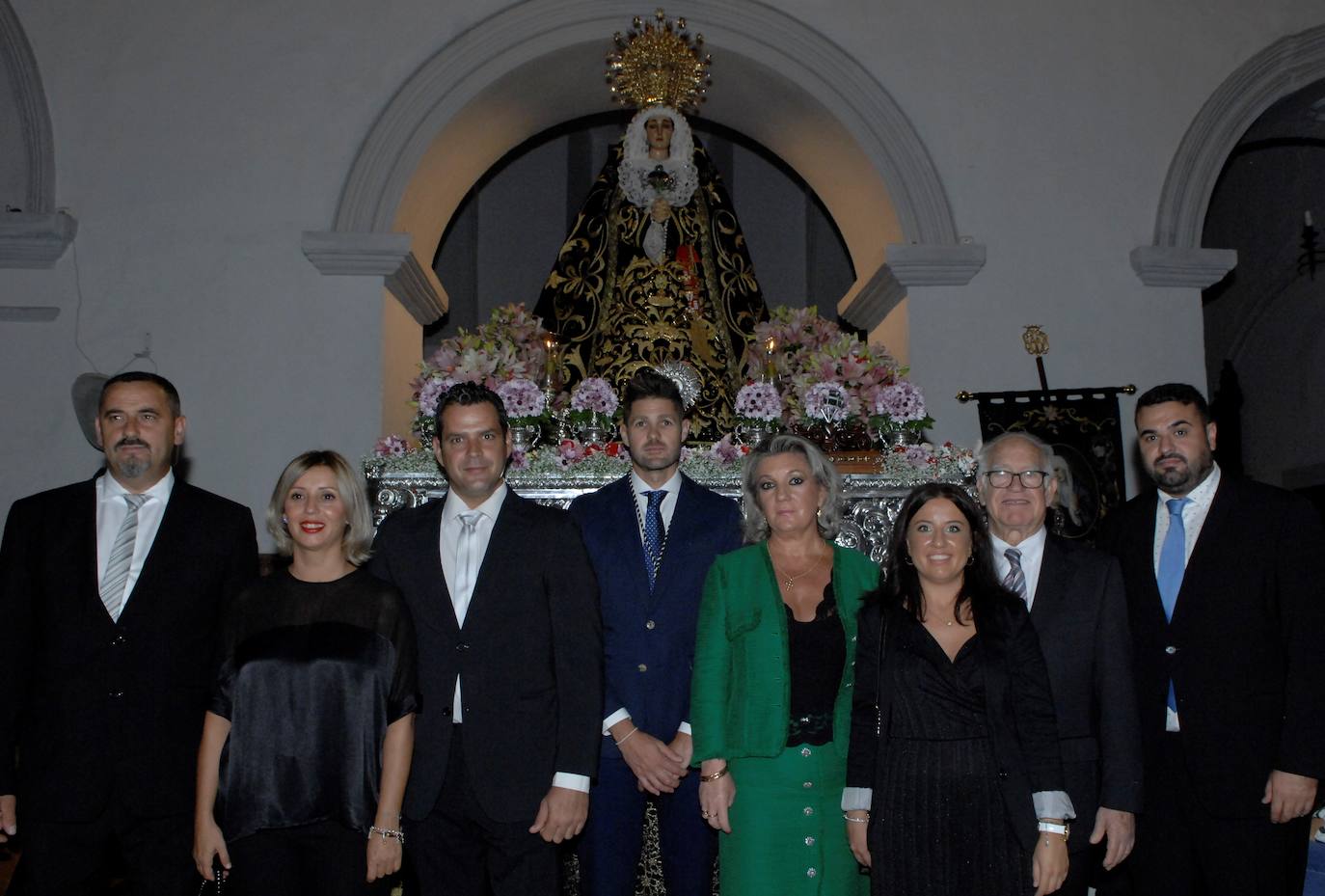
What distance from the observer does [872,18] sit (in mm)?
6594

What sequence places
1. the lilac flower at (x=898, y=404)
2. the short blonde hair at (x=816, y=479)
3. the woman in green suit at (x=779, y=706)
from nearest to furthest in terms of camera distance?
the woman in green suit at (x=779, y=706) < the short blonde hair at (x=816, y=479) < the lilac flower at (x=898, y=404)

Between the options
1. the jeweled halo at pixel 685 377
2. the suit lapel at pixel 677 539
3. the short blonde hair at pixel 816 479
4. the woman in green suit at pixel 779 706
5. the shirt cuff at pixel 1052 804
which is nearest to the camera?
the shirt cuff at pixel 1052 804

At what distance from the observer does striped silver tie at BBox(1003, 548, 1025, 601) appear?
306 cm

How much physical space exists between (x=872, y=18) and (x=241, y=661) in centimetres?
526

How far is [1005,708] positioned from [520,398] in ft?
7.91

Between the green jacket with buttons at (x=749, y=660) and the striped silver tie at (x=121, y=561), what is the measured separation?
5.08 feet

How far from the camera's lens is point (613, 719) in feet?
10.7

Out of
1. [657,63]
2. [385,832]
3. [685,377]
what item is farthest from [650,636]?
[657,63]

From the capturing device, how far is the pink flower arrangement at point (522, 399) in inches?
179

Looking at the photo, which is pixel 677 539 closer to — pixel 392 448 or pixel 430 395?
pixel 430 395

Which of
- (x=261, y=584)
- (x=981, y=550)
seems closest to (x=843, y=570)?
(x=981, y=550)

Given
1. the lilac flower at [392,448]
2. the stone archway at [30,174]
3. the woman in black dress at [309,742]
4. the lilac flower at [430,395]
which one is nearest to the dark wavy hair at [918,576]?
the woman in black dress at [309,742]

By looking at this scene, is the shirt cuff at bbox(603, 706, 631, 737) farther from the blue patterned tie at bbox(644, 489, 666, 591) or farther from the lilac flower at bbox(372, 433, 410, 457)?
the lilac flower at bbox(372, 433, 410, 457)

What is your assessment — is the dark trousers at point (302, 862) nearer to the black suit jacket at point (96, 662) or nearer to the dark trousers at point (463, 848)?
the dark trousers at point (463, 848)
